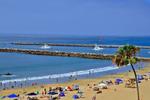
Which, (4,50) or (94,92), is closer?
(94,92)

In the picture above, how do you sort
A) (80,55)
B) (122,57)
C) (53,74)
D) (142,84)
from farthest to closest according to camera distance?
(80,55)
(53,74)
(142,84)
(122,57)

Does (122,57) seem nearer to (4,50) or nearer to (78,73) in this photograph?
(78,73)

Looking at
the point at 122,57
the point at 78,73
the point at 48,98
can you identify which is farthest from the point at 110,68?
the point at 122,57

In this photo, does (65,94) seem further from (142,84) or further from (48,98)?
(142,84)

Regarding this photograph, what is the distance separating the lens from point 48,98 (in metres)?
39.4

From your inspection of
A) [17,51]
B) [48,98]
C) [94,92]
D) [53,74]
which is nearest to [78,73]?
[53,74]

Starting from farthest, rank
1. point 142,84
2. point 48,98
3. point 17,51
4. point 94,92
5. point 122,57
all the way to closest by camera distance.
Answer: point 17,51 < point 142,84 < point 94,92 < point 48,98 < point 122,57

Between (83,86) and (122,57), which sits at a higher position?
(122,57)

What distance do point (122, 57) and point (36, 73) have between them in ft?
113

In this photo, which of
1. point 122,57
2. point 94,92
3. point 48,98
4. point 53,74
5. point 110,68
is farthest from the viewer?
point 110,68

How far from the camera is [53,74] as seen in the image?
201ft

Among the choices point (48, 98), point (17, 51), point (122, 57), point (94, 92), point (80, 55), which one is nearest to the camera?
point (122, 57)

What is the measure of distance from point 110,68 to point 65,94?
29.1 meters

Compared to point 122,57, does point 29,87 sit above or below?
below
